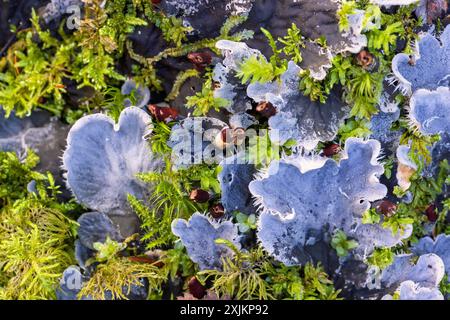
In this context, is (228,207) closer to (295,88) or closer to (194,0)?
(295,88)

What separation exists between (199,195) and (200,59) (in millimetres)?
648

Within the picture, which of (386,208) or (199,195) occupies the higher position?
(199,195)

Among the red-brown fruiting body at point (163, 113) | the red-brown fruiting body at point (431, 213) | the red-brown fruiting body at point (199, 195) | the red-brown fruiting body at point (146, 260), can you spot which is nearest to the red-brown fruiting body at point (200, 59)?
the red-brown fruiting body at point (163, 113)

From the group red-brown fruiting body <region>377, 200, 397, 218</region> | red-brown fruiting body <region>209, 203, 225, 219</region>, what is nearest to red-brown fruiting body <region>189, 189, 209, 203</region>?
red-brown fruiting body <region>209, 203, 225, 219</region>

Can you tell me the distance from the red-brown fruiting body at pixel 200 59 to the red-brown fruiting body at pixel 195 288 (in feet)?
3.38

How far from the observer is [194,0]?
7.89 ft

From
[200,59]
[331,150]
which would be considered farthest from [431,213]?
[200,59]

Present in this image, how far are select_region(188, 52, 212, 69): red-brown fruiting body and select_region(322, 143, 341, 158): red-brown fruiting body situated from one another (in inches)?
27.5

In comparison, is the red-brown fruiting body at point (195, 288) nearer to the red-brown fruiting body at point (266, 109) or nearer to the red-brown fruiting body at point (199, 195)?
the red-brown fruiting body at point (199, 195)

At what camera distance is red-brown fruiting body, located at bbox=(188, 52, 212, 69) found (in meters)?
2.40

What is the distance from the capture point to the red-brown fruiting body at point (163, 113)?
2461 millimetres

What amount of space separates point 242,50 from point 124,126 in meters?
0.67

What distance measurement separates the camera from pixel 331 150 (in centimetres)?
230

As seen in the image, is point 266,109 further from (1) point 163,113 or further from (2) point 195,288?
(2) point 195,288
